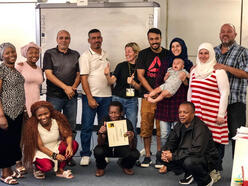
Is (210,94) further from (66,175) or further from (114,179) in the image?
(66,175)

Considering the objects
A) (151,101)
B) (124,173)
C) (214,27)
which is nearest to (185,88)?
(151,101)

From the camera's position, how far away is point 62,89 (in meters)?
3.93

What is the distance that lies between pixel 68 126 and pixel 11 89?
0.74 metres

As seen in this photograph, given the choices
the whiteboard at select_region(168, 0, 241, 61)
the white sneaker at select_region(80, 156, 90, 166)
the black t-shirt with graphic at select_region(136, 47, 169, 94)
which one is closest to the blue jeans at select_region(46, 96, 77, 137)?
the white sneaker at select_region(80, 156, 90, 166)

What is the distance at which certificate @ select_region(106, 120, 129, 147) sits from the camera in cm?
354

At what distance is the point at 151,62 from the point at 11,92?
1511 mm

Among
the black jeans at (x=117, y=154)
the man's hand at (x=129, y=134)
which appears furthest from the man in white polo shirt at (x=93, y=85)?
the man's hand at (x=129, y=134)

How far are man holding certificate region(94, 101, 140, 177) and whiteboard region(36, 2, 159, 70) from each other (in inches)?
72.7

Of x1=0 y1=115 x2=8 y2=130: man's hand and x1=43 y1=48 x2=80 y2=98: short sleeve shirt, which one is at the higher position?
x1=43 y1=48 x2=80 y2=98: short sleeve shirt

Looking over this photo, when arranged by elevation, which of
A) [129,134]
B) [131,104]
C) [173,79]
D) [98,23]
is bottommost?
[129,134]

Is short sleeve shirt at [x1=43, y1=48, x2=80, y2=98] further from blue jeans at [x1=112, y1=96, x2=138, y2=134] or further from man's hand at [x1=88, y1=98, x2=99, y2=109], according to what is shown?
blue jeans at [x1=112, y1=96, x2=138, y2=134]

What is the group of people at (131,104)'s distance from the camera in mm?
3270

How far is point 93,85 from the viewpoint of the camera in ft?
12.9

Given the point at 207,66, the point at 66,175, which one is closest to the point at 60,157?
the point at 66,175
